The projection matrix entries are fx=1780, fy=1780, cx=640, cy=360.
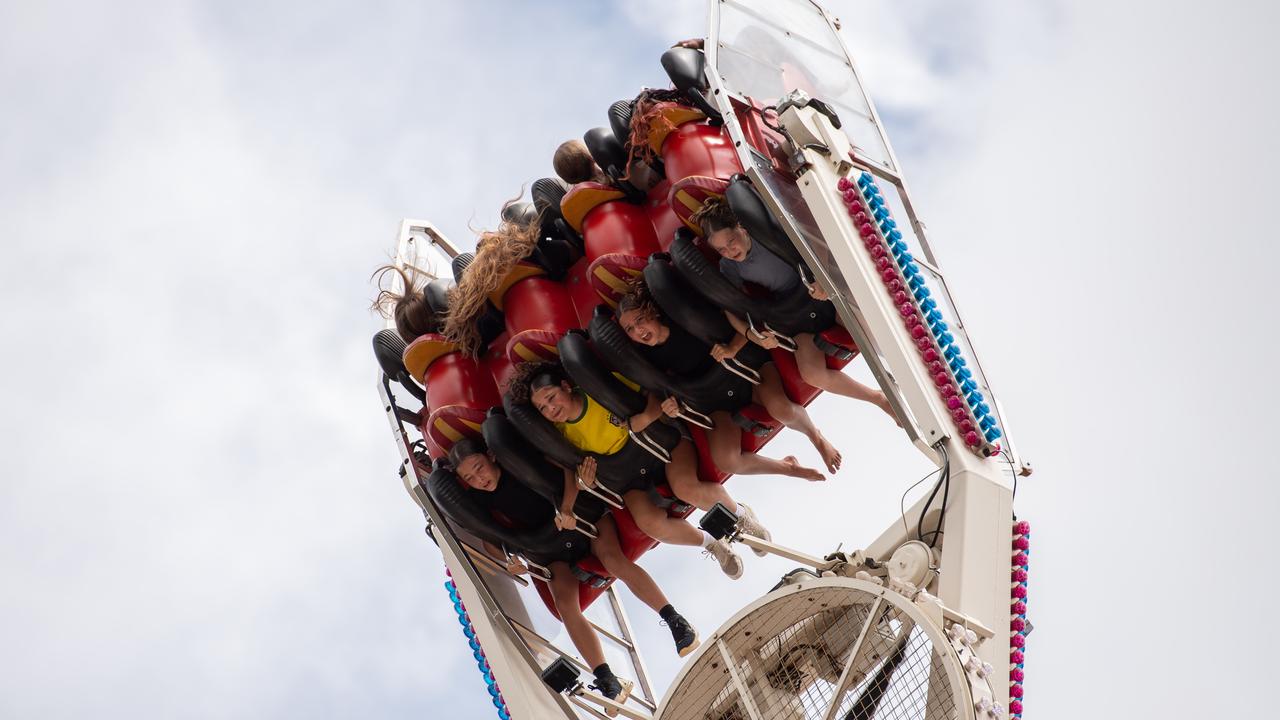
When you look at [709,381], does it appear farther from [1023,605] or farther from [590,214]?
[1023,605]

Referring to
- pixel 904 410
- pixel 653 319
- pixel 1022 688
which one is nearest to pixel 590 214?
pixel 653 319

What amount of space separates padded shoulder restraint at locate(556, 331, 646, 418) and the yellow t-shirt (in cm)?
22

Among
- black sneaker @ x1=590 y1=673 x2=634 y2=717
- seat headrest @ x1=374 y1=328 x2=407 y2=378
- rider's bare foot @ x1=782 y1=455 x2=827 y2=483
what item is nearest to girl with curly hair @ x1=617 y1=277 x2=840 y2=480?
rider's bare foot @ x1=782 y1=455 x2=827 y2=483

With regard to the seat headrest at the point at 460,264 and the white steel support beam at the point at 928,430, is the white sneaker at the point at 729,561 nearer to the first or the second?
the white steel support beam at the point at 928,430

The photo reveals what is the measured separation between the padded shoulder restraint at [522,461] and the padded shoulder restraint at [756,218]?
1924mm

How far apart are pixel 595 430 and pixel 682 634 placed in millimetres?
1183

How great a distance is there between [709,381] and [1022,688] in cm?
246

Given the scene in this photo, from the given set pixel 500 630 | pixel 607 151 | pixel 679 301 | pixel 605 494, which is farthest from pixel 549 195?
pixel 500 630

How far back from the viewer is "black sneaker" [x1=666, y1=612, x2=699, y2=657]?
943 cm

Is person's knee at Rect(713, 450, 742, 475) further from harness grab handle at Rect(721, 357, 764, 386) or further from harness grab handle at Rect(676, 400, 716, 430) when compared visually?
harness grab handle at Rect(721, 357, 764, 386)

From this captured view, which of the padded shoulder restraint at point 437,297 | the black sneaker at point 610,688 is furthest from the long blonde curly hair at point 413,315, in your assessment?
the black sneaker at point 610,688

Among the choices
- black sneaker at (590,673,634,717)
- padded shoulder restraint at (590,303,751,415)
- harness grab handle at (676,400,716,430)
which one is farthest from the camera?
black sneaker at (590,673,634,717)

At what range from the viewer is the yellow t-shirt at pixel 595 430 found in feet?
31.4

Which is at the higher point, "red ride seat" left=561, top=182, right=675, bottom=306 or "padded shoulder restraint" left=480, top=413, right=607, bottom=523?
"red ride seat" left=561, top=182, right=675, bottom=306
